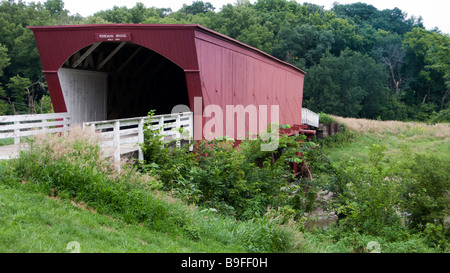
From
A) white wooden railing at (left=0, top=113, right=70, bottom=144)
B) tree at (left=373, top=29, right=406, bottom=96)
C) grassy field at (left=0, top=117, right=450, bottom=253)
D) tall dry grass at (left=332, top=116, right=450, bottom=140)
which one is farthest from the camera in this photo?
tree at (left=373, top=29, right=406, bottom=96)

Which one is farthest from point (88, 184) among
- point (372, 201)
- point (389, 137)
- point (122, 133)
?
point (389, 137)

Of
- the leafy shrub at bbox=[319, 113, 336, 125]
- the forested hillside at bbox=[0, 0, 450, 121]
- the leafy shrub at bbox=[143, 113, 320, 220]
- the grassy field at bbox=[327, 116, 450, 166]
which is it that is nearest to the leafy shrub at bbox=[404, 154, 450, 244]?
the leafy shrub at bbox=[143, 113, 320, 220]

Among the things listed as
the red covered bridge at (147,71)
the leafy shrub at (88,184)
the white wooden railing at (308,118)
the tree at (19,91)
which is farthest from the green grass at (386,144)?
the leafy shrub at (88,184)

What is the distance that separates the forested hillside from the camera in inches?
1750

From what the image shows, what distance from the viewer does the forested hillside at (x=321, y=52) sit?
4445 centimetres

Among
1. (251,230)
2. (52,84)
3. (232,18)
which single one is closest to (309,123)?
(52,84)

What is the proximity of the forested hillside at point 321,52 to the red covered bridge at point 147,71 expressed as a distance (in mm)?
24284

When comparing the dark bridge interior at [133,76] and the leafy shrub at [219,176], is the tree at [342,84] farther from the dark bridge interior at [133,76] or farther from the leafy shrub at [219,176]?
the leafy shrub at [219,176]

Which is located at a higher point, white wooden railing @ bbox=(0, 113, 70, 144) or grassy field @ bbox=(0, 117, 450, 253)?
white wooden railing @ bbox=(0, 113, 70, 144)

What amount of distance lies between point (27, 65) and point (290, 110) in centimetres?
2884

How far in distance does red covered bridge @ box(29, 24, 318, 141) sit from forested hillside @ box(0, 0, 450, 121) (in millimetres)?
24284

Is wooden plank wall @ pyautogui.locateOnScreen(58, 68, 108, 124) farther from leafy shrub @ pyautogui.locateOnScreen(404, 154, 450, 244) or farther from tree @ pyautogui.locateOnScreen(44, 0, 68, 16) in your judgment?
tree @ pyautogui.locateOnScreen(44, 0, 68, 16)

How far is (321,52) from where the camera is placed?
59.6 m

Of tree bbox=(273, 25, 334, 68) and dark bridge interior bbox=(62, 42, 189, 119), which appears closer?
dark bridge interior bbox=(62, 42, 189, 119)
